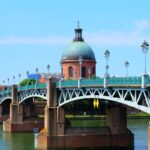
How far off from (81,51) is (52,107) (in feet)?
198

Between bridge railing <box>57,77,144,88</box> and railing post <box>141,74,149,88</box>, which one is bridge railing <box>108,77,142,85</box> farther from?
railing post <box>141,74,149,88</box>

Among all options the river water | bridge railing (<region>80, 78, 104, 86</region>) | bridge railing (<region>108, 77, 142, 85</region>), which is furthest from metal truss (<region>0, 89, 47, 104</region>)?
bridge railing (<region>108, 77, 142, 85</region>)

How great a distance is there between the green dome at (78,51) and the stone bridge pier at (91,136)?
61866 millimetres

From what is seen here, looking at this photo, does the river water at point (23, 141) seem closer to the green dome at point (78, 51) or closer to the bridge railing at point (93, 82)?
the bridge railing at point (93, 82)

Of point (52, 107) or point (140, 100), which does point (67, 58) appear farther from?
point (140, 100)

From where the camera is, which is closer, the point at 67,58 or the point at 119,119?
the point at 119,119

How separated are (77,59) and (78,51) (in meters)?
2.01

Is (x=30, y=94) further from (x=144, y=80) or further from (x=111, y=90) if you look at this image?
(x=144, y=80)

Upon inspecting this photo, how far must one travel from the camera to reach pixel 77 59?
5212 inches

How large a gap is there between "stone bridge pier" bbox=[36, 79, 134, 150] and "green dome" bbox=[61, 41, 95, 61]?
61.9 meters

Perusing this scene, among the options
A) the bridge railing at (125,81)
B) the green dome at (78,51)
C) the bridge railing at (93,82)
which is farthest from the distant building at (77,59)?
the bridge railing at (125,81)

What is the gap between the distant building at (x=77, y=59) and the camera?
433ft

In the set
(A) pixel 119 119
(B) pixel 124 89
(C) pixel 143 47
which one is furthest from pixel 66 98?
(C) pixel 143 47

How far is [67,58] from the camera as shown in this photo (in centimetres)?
13312
